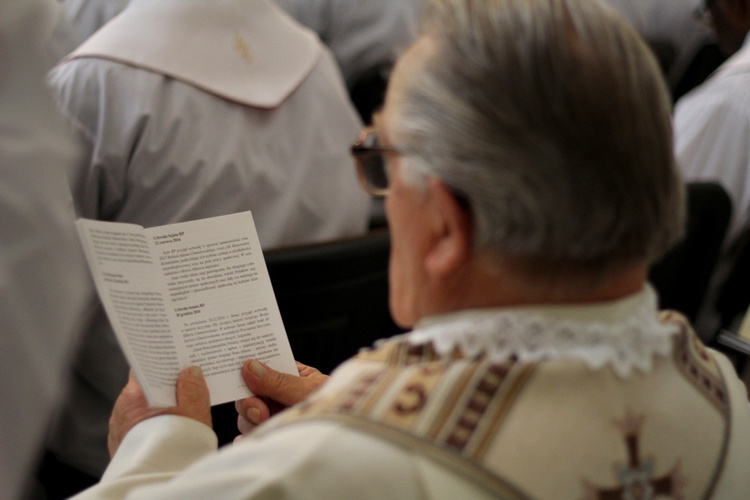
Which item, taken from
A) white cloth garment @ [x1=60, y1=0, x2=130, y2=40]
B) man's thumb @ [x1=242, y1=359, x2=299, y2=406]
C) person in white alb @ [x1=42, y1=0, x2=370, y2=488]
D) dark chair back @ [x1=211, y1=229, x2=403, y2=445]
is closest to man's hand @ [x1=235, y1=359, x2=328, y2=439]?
man's thumb @ [x1=242, y1=359, x2=299, y2=406]

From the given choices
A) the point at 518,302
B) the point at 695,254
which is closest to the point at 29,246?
the point at 518,302

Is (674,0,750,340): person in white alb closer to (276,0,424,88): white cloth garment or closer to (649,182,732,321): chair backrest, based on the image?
(649,182,732,321): chair backrest

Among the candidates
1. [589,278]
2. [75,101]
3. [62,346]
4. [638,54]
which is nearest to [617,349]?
[589,278]

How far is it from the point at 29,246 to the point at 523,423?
0.62 m

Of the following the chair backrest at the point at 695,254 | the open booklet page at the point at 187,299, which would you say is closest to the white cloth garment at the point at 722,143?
the chair backrest at the point at 695,254

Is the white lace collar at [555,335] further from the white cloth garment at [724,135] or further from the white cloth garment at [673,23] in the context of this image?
the white cloth garment at [673,23]

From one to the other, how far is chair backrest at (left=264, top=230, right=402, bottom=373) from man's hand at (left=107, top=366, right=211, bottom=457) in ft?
1.36

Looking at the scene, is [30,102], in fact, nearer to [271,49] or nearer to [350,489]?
[350,489]

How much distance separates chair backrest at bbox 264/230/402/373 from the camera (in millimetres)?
1450

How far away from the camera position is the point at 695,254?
2016 millimetres

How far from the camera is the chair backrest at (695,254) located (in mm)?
1898

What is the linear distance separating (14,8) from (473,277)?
672mm

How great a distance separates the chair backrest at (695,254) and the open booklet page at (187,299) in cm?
117

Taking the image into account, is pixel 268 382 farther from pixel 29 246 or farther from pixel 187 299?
pixel 29 246
